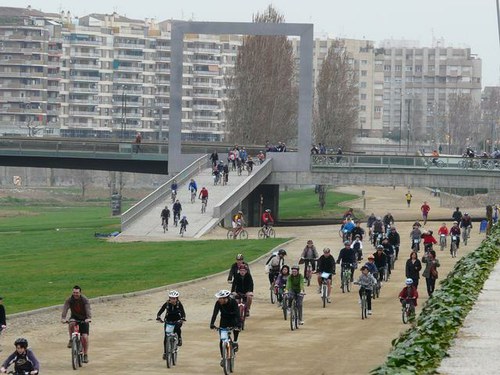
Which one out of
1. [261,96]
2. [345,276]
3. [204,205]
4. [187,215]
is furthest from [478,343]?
[261,96]

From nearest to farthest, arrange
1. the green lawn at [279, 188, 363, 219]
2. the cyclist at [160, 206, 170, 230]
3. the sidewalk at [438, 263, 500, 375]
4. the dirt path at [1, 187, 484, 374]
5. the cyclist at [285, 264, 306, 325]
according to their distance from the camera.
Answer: the sidewalk at [438, 263, 500, 375]
the dirt path at [1, 187, 484, 374]
the cyclist at [285, 264, 306, 325]
the cyclist at [160, 206, 170, 230]
the green lawn at [279, 188, 363, 219]

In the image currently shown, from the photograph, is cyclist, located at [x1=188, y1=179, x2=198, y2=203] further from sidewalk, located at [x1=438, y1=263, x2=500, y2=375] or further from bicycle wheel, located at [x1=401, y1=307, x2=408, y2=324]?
sidewalk, located at [x1=438, y1=263, x2=500, y2=375]

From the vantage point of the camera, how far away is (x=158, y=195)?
78.2 meters

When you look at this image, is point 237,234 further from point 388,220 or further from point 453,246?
point 453,246

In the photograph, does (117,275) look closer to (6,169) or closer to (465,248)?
(465,248)

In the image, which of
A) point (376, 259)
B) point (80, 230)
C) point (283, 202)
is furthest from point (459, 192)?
point (376, 259)

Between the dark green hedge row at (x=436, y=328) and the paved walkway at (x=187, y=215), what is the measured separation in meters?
39.3

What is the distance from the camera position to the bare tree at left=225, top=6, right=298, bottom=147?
120 m

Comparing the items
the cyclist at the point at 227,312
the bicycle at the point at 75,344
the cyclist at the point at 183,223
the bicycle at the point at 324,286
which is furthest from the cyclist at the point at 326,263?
the cyclist at the point at 183,223

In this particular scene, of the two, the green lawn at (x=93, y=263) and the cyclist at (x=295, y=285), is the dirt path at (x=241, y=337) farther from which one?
the green lawn at (x=93, y=263)

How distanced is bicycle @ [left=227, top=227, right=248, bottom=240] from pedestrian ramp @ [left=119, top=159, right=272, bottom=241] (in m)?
1.34

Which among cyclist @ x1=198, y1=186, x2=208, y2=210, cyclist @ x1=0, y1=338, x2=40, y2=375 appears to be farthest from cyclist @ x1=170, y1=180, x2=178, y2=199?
cyclist @ x1=0, y1=338, x2=40, y2=375

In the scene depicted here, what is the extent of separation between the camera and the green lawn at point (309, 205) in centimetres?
10944

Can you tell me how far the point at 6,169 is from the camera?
191 m
